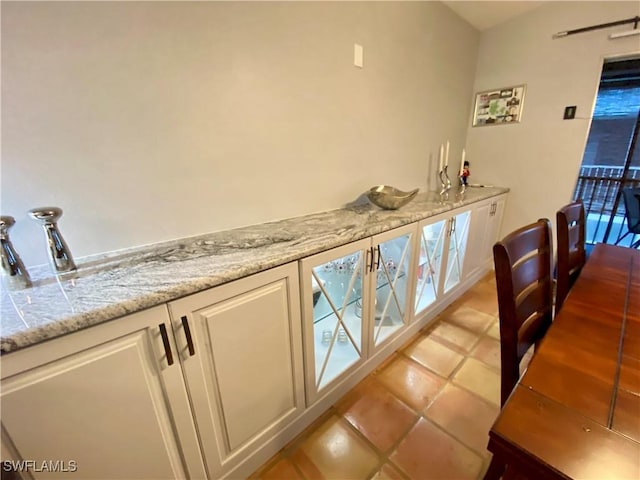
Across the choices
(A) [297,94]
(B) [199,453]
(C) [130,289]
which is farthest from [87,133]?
(B) [199,453]

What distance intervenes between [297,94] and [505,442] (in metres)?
1.48

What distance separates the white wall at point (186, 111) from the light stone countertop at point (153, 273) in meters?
0.13

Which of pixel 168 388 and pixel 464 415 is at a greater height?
pixel 168 388

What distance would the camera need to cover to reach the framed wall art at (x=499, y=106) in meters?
2.42

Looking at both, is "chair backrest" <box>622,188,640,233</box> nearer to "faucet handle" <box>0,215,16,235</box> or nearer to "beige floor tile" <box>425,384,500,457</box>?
"beige floor tile" <box>425,384,500,457</box>

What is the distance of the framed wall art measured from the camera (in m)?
2.42

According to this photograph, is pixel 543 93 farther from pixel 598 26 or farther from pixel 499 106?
pixel 598 26

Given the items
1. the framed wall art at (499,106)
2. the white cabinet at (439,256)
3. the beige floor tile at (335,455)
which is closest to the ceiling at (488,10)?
the framed wall art at (499,106)

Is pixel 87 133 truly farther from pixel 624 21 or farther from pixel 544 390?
pixel 624 21

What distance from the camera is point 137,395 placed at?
2.38ft

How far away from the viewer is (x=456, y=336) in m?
1.87

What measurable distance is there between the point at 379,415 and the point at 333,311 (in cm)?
59

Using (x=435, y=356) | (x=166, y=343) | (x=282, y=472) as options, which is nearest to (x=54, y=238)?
(x=166, y=343)

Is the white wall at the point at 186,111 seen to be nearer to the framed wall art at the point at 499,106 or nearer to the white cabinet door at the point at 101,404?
the white cabinet door at the point at 101,404
